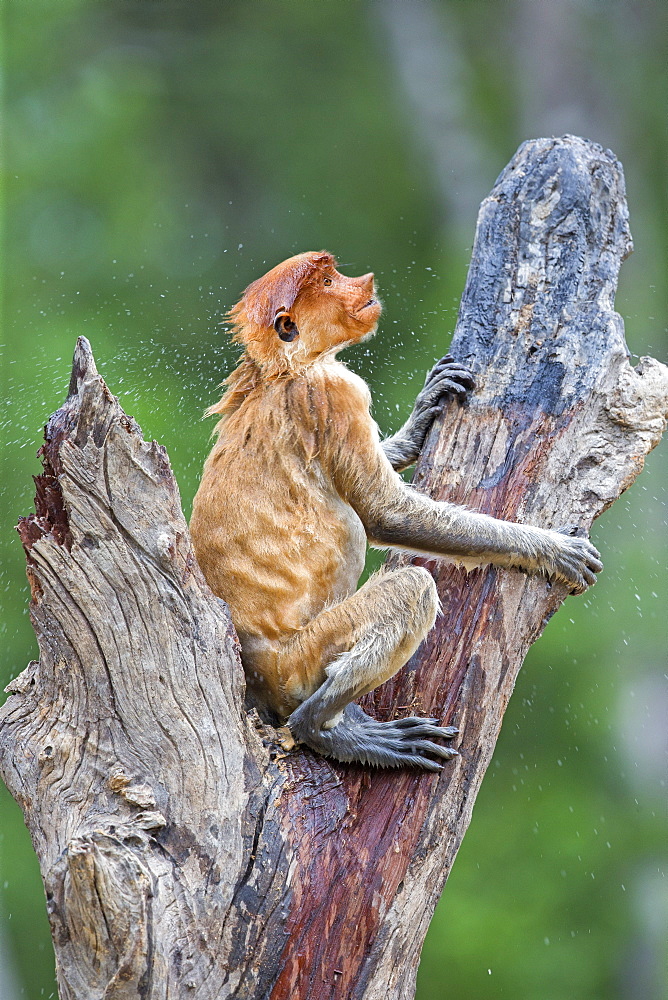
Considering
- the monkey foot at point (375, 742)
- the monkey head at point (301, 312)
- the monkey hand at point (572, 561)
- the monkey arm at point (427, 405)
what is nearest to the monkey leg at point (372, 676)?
the monkey foot at point (375, 742)

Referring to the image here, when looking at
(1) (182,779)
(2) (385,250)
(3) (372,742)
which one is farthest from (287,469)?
(2) (385,250)

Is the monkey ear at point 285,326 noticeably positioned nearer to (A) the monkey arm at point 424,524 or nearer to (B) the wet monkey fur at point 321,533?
(B) the wet monkey fur at point 321,533

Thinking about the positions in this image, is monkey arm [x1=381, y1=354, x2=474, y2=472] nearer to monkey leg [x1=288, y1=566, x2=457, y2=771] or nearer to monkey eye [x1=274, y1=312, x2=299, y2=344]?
monkey eye [x1=274, y1=312, x2=299, y2=344]

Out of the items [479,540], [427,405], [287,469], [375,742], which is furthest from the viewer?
[427,405]

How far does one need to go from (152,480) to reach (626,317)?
22.0 feet

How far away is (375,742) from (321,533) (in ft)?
2.54

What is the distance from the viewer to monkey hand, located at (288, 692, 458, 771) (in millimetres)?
3105

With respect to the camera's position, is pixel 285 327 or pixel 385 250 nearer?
pixel 285 327

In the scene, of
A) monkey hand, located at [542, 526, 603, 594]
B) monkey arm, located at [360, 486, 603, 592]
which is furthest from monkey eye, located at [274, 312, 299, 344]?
monkey hand, located at [542, 526, 603, 594]

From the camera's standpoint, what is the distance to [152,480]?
9.57 feet

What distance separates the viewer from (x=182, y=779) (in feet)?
9.34

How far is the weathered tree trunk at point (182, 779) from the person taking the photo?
269 cm

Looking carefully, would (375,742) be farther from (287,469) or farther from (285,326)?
(285,326)

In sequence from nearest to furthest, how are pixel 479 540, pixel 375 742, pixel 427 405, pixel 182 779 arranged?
pixel 182 779
pixel 375 742
pixel 479 540
pixel 427 405
